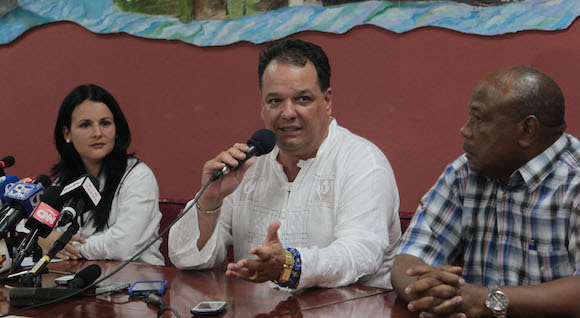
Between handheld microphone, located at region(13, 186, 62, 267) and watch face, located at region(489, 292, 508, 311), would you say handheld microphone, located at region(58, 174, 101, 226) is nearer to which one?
handheld microphone, located at region(13, 186, 62, 267)

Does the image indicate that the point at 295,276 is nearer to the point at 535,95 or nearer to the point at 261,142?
the point at 261,142

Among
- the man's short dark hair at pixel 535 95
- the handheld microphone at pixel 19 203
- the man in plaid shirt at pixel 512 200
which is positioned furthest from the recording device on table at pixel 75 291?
the man's short dark hair at pixel 535 95

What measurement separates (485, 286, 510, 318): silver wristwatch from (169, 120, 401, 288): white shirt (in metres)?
0.44

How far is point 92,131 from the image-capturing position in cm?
288

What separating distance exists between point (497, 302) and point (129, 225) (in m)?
1.66

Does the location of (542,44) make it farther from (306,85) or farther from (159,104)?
(159,104)

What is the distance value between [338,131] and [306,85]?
255mm

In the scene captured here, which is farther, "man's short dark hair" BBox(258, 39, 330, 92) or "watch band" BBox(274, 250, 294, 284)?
"man's short dark hair" BBox(258, 39, 330, 92)

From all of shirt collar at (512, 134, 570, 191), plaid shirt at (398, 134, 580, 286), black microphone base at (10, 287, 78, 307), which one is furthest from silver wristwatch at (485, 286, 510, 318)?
black microphone base at (10, 287, 78, 307)

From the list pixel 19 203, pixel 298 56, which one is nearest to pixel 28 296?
pixel 19 203

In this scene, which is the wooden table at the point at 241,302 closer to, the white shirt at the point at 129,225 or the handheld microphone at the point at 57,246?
the handheld microphone at the point at 57,246

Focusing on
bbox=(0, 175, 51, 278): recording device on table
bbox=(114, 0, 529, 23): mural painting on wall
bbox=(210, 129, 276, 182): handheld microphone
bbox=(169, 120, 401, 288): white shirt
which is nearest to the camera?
bbox=(0, 175, 51, 278): recording device on table

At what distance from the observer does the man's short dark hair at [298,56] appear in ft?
7.08

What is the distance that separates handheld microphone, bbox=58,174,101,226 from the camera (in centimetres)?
149
